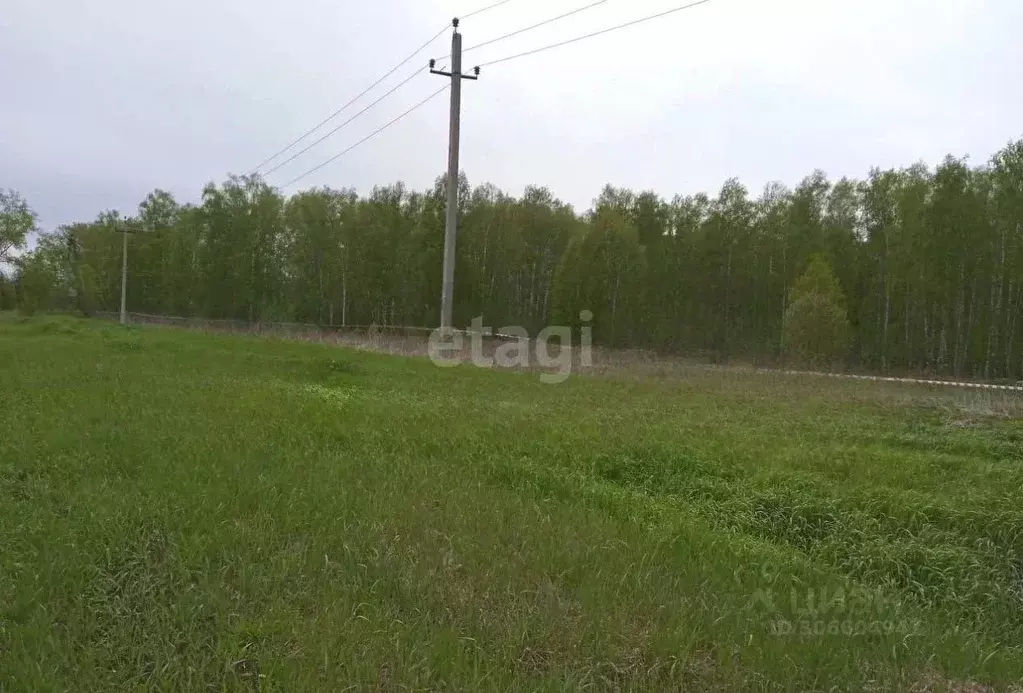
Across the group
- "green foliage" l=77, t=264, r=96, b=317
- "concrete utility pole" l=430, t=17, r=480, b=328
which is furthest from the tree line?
"concrete utility pole" l=430, t=17, r=480, b=328

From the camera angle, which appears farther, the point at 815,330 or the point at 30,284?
the point at 30,284

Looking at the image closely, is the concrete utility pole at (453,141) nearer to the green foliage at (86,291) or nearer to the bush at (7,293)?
the bush at (7,293)

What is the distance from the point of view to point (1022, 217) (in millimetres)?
27359

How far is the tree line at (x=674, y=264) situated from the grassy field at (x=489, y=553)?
21328 mm

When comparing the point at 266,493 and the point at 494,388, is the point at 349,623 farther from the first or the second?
the point at 494,388

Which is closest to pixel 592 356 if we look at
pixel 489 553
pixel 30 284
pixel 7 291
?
pixel 489 553

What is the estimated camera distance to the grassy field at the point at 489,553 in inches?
119

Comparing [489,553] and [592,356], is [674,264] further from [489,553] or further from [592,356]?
[489,553]

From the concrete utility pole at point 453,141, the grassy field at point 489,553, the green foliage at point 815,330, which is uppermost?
the concrete utility pole at point 453,141

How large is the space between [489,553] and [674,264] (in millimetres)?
35594

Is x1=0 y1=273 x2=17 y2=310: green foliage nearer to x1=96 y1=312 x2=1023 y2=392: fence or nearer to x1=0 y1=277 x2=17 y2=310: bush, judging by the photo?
x1=0 y1=277 x2=17 y2=310: bush

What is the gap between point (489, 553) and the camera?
13.4 feet

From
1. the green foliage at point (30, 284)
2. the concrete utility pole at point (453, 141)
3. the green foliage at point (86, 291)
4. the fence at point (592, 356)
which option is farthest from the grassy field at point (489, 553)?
the green foliage at point (86, 291)

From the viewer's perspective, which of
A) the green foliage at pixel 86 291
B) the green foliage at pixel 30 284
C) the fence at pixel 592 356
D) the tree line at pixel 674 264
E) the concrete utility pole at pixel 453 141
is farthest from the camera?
the green foliage at pixel 86 291
